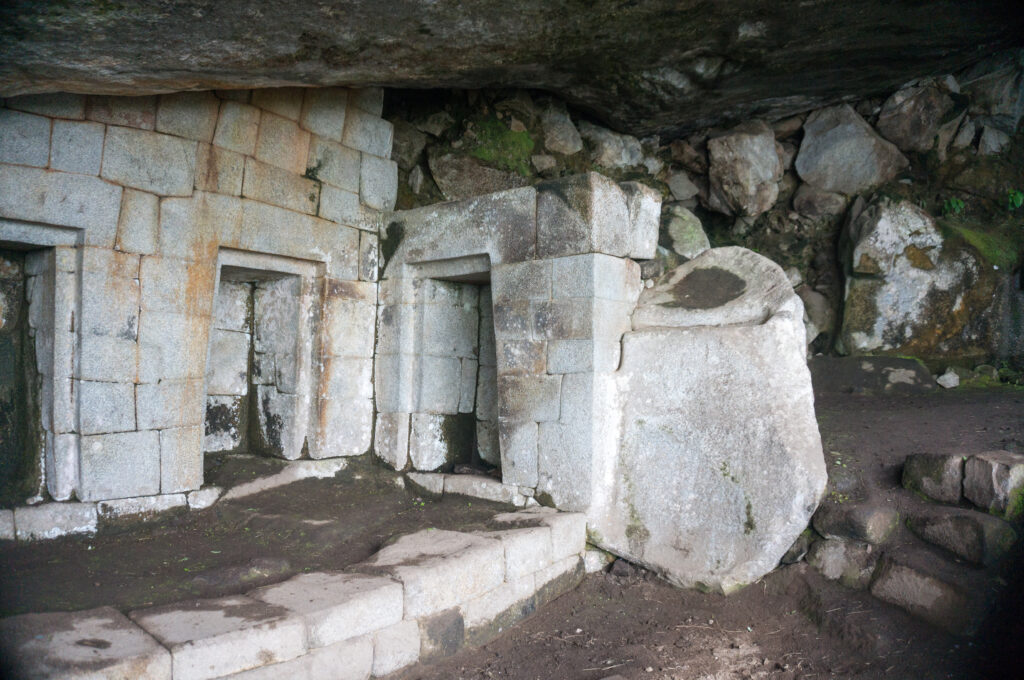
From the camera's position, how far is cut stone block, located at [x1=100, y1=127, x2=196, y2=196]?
12.0ft

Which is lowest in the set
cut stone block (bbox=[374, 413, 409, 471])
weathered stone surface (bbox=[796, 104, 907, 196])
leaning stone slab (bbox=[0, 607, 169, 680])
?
leaning stone slab (bbox=[0, 607, 169, 680])

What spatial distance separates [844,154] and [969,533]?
13.9 feet

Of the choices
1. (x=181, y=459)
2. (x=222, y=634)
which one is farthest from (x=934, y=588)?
(x=181, y=459)

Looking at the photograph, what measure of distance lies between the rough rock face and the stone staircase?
9.38ft

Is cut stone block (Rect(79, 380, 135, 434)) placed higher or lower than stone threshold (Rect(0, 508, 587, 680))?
higher

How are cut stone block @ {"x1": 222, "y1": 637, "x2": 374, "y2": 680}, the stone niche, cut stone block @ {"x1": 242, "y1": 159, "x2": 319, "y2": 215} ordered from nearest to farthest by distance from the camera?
cut stone block @ {"x1": 222, "y1": 637, "x2": 374, "y2": 680} < the stone niche < cut stone block @ {"x1": 242, "y1": 159, "x2": 319, "y2": 215}

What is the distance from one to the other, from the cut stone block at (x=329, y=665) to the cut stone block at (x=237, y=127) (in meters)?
3.07

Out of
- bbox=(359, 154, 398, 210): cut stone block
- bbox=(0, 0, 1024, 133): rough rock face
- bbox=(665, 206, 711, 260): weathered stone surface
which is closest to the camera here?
bbox=(0, 0, 1024, 133): rough rock face

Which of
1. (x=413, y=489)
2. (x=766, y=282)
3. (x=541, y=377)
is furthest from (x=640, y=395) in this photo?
(x=413, y=489)

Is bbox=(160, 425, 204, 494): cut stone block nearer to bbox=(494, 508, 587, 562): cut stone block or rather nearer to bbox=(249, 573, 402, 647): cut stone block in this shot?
bbox=(249, 573, 402, 647): cut stone block

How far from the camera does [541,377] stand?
13.9ft

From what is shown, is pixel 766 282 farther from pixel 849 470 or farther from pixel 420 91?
pixel 420 91

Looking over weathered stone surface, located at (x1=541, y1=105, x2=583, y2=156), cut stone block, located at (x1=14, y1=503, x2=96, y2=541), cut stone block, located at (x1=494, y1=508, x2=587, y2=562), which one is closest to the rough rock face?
weathered stone surface, located at (x1=541, y1=105, x2=583, y2=156)

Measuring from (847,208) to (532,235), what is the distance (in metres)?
3.91
